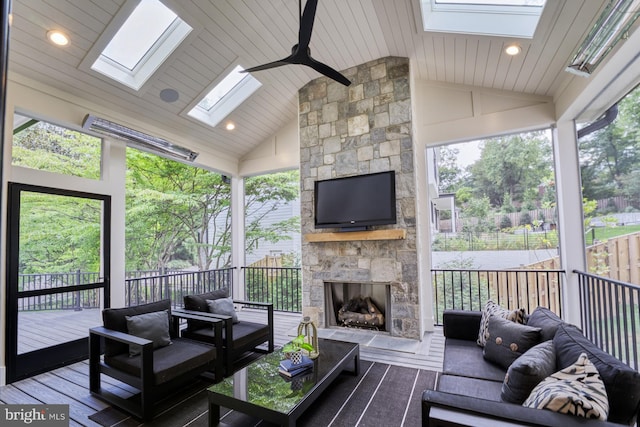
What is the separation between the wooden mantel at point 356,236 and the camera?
14.7ft

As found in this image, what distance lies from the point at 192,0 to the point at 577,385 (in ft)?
14.5

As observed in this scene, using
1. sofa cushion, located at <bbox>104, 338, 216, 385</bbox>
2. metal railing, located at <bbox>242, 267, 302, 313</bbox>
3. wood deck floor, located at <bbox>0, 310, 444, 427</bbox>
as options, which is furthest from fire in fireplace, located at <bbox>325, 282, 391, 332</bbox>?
sofa cushion, located at <bbox>104, 338, 216, 385</bbox>

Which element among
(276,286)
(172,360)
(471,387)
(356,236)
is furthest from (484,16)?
(276,286)

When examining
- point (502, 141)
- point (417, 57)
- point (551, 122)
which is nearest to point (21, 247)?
point (417, 57)

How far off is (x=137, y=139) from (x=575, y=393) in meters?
5.06

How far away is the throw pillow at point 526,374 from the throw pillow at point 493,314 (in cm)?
76

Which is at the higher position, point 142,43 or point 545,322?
point 142,43

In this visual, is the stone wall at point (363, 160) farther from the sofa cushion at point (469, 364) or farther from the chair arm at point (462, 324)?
the sofa cushion at point (469, 364)

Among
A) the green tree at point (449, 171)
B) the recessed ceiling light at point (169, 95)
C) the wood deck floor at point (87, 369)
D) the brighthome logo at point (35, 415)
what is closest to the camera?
the brighthome logo at point (35, 415)

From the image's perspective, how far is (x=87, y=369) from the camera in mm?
3748

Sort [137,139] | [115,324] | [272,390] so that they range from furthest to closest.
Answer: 1. [137,139]
2. [115,324]
3. [272,390]

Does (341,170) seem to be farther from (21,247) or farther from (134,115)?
(21,247)

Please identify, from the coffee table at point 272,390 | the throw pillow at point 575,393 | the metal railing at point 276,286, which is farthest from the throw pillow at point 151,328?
the metal railing at point 276,286

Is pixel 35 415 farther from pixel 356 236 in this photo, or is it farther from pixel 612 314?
pixel 612 314
